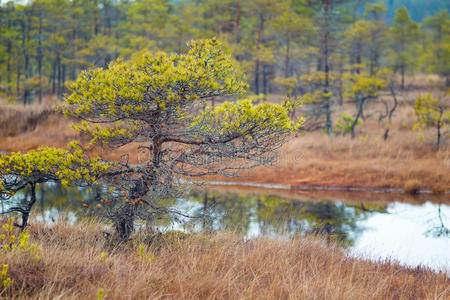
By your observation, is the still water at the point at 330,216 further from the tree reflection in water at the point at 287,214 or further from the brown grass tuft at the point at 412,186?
the brown grass tuft at the point at 412,186

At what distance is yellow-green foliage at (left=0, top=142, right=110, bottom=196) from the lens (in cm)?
541

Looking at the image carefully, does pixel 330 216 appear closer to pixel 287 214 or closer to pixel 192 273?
pixel 287 214

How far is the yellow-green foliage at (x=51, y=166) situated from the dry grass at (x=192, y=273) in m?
0.94

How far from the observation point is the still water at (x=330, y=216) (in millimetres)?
8719

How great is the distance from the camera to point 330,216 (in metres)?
11.9

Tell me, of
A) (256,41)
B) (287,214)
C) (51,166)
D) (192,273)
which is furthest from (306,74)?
(192,273)

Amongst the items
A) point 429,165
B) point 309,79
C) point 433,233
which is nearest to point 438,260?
point 433,233

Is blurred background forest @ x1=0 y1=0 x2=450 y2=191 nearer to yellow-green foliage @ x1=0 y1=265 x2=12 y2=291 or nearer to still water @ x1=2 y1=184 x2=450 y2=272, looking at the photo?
still water @ x1=2 y1=184 x2=450 y2=272

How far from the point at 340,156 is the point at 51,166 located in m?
13.7

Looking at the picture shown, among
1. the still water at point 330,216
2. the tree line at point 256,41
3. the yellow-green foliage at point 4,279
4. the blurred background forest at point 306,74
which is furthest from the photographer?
the tree line at point 256,41

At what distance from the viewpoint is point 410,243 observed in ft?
31.7

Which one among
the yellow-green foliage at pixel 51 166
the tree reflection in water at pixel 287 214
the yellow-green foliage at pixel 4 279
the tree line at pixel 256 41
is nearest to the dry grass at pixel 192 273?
the yellow-green foliage at pixel 4 279

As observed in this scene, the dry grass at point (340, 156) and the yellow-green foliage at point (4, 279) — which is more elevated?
the yellow-green foliage at point (4, 279)

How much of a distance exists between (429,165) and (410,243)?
277 inches
